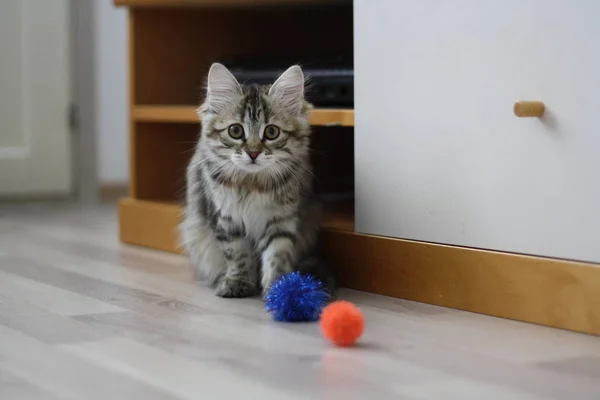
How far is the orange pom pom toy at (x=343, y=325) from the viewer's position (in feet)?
4.83

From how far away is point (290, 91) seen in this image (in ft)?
6.15

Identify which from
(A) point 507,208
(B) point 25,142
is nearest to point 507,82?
(A) point 507,208

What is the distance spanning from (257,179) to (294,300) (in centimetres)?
31

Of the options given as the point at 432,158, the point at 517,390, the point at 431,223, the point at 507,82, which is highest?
the point at 507,82

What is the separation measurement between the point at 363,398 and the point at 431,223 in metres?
0.65

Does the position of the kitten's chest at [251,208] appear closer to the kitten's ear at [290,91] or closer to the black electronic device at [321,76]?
the kitten's ear at [290,91]

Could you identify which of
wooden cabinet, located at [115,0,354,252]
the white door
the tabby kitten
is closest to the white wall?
the white door

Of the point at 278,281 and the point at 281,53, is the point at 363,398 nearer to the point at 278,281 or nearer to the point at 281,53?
the point at 278,281

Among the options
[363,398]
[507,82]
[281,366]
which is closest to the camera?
[363,398]

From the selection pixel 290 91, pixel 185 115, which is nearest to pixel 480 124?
pixel 290 91

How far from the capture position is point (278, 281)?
68.9 inches

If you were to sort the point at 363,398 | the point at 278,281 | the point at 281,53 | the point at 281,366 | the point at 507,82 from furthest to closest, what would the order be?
the point at 281,53 < the point at 278,281 < the point at 507,82 < the point at 281,366 < the point at 363,398

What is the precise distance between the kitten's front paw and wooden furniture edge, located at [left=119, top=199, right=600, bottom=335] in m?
0.22

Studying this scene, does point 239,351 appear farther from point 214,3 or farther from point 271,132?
point 214,3
